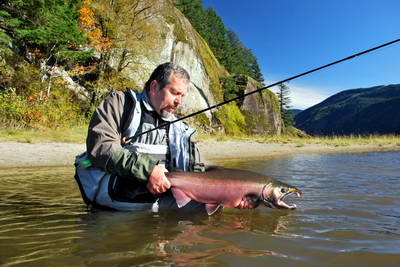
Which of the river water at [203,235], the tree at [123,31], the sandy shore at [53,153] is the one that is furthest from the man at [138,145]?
the tree at [123,31]

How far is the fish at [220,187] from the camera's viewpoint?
3604 mm

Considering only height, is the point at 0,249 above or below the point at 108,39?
below

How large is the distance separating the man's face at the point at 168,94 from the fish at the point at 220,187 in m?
0.82

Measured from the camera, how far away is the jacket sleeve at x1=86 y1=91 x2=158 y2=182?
3.41m

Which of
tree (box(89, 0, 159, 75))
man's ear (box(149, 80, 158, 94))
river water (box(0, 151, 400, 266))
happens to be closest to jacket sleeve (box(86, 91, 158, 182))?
man's ear (box(149, 80, 158, 94))

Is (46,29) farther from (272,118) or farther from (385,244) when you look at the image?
(272,118)

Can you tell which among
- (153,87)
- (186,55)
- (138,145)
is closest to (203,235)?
(138,145)

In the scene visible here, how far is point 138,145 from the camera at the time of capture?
13.1ft

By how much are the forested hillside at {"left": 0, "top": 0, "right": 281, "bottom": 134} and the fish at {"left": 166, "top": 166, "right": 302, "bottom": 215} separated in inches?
517

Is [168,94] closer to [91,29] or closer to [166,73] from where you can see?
[166,73]

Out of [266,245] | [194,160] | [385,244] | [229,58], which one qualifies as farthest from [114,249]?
[229,58]

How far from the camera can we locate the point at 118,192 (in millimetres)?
3984

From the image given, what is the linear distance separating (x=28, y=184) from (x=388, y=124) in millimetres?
183795

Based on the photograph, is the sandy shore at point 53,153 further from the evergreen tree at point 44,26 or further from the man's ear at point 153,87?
the evergreen tree at point 44,26
